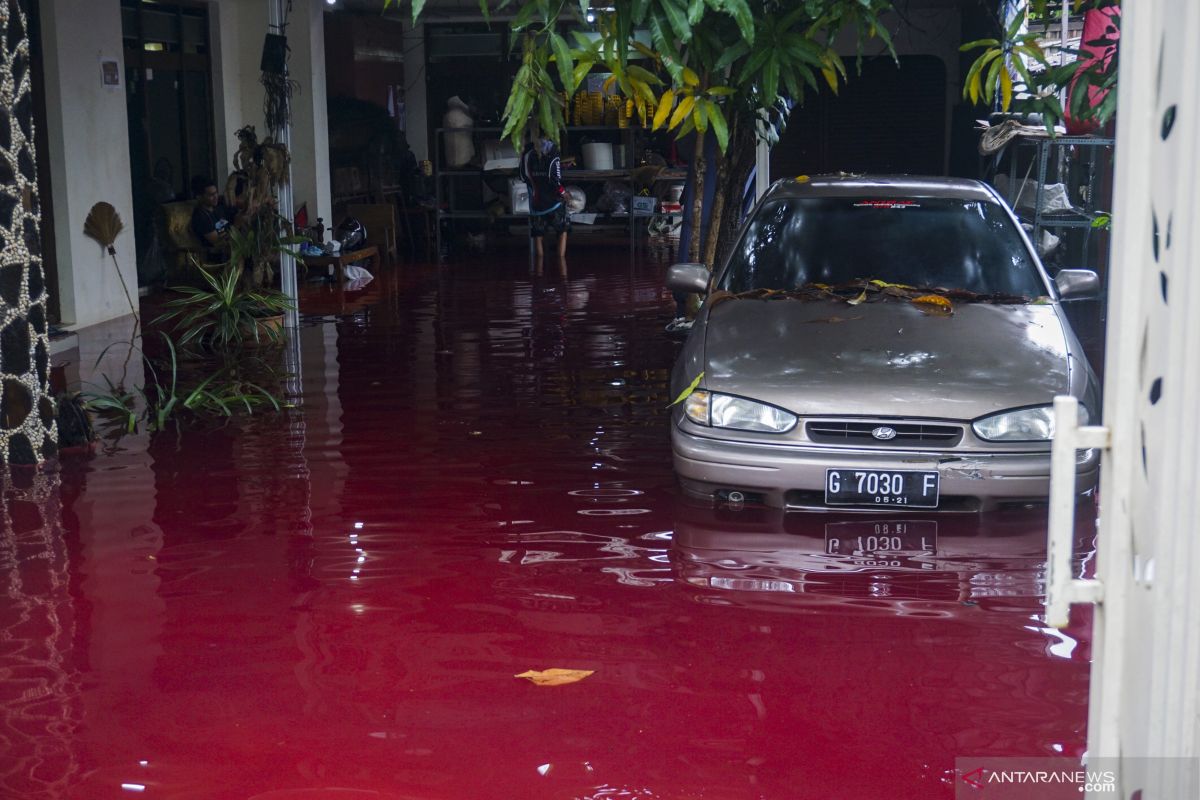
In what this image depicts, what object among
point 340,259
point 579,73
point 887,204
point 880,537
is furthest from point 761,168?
point 579,73

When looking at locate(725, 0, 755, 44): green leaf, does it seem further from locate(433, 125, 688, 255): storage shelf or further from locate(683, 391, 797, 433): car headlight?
locate(433, 125, 688, 255): storage shelf

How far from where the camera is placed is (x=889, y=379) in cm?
560

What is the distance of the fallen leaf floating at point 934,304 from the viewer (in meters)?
6.24

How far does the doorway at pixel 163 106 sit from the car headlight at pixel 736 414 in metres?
10.2

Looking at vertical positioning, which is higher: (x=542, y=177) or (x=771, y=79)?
(x=771, y=79)

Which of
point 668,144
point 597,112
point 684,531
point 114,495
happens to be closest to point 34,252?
point 114,495

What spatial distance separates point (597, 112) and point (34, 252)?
47.7ft

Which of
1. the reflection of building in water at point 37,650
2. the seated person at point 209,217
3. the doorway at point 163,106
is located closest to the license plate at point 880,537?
the reflection of building in water at point 37,650

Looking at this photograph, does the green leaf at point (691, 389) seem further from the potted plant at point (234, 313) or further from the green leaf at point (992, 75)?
the potted plant at point (234, 313)

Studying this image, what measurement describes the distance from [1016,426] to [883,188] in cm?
214

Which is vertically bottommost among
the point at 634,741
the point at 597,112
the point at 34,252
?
the point at 634,741

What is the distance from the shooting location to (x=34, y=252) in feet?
23.9

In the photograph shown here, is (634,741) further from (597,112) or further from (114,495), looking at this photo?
(597,112)

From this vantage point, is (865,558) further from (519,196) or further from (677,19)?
(519,196)
